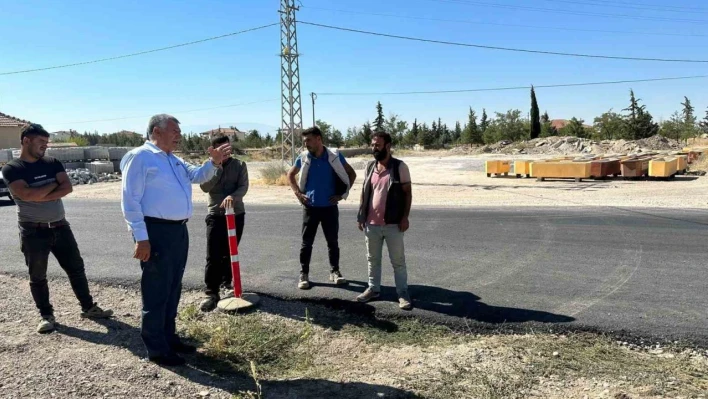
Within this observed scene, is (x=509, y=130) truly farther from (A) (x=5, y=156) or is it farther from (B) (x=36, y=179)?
(B) (x=36, y=179)

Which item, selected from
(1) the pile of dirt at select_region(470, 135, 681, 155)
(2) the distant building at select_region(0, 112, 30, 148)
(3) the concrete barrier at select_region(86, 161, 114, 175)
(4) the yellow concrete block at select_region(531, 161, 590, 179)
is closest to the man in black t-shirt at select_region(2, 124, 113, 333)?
(4) the yellow concrete block at select_region(531, 161, 590, 179)

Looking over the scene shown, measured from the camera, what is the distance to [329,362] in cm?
423

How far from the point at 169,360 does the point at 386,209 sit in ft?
8.16

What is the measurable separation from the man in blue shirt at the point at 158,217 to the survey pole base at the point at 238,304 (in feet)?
3.59

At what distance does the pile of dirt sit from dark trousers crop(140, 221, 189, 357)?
42544 millimetres

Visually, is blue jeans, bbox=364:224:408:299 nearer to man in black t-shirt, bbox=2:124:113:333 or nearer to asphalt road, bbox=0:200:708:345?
asphalt road, bbox=0:200:708:345

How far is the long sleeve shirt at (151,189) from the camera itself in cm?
386

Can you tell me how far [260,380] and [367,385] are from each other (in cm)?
81

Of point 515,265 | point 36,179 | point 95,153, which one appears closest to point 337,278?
point 515,265

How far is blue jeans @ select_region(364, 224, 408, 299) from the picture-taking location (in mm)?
5418

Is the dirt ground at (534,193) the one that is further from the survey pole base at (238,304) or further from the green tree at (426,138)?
the green tree at (426,138)

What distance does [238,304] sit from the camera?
5.41 meters

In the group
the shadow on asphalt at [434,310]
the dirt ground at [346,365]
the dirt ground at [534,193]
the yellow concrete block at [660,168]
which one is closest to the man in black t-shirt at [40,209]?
the dirt ground at [346,365]

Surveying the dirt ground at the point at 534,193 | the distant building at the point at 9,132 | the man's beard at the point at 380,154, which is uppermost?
the distant building at the point at 9,132
